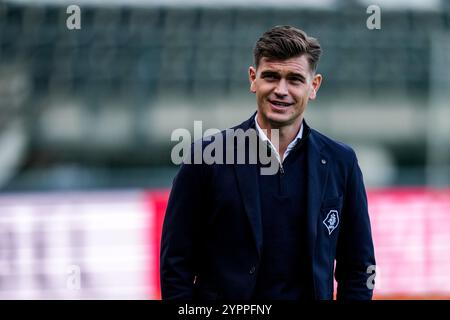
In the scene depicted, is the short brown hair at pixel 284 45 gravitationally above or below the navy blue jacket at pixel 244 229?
above

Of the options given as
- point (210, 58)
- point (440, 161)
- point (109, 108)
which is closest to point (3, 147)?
point (109, 108)

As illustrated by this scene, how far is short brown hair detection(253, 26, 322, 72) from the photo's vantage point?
210 cm

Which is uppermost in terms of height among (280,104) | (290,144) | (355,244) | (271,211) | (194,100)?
(194,100)

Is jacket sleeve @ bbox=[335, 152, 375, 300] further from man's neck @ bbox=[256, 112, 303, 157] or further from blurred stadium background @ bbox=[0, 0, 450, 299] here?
blurred stadium background @ bbox=[0, 0, 450, 299]

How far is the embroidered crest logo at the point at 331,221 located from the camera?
2.14 m

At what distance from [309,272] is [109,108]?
591 cm

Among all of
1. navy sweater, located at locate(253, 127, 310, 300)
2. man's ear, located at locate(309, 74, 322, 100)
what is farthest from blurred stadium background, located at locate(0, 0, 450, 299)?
navy sweater, located at locate(253, 127, 310, 300)

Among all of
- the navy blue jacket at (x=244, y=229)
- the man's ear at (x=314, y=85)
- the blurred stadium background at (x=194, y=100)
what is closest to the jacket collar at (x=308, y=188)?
the navy blue jacket at (x=244, y=229)

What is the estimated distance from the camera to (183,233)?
6.98ft

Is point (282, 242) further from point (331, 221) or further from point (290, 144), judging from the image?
point (290, 144)

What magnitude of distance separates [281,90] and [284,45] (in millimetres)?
118

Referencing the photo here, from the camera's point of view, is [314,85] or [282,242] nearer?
[282,242]

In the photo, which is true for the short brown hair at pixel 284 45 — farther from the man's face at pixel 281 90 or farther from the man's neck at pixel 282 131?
the man's neck at pixel 282 131

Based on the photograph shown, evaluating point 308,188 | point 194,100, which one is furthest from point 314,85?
point 194,100
